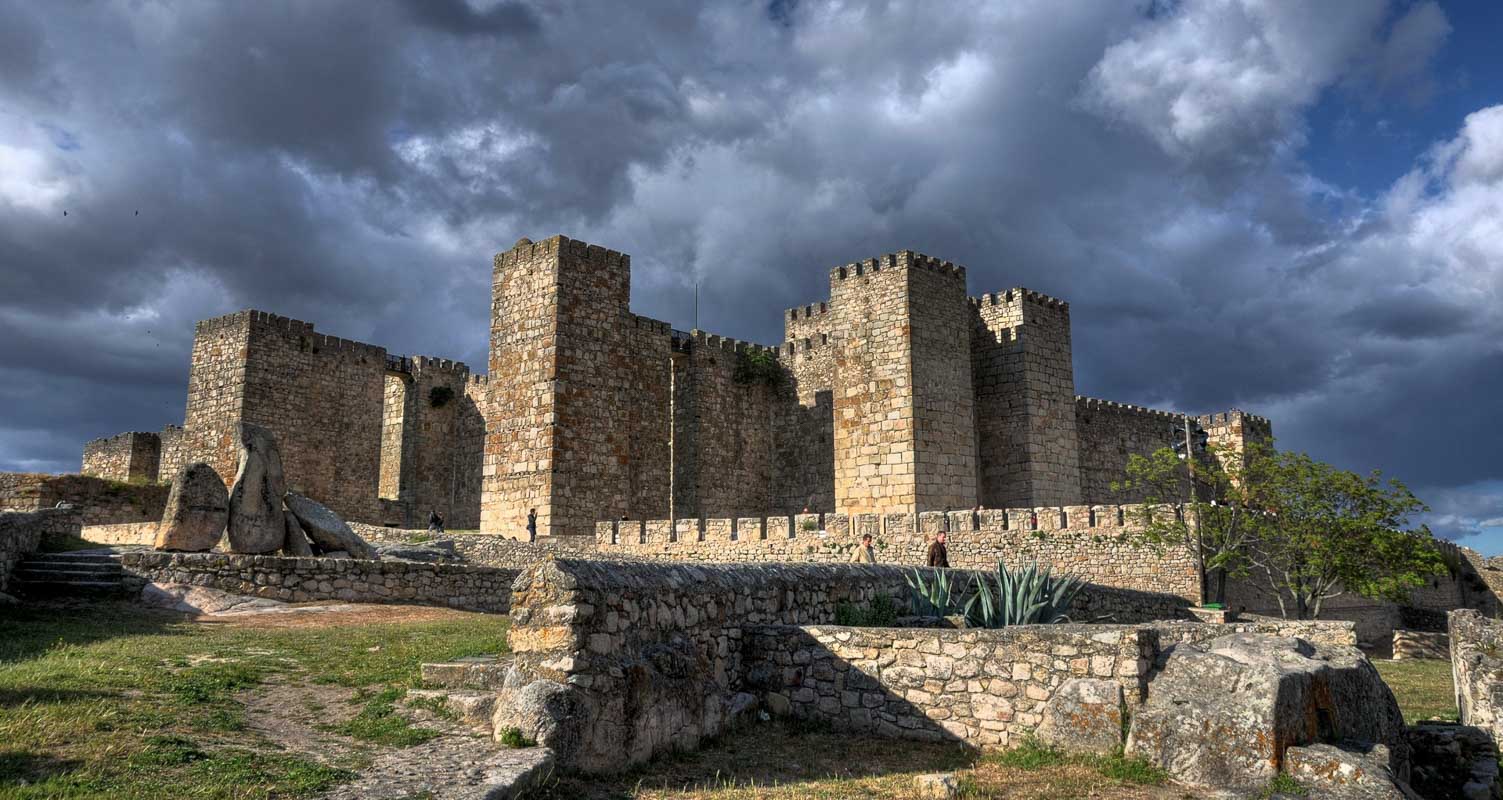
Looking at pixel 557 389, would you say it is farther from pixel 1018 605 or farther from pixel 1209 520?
pixel 1209 520

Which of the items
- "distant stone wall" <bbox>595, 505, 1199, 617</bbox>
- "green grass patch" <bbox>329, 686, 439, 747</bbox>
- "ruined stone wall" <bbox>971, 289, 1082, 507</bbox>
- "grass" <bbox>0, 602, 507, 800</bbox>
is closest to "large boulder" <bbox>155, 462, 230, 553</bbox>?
"grass" <bbox>0, 602, 507, 800</bbox>

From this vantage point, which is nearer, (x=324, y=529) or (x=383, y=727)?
(x=383, y=727)

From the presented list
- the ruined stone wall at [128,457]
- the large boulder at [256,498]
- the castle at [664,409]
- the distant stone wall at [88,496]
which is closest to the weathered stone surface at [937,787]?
the large boulder at [256,498]

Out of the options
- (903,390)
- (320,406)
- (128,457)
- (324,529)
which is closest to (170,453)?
(128,457)

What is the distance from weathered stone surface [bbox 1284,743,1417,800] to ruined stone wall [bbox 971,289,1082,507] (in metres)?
18.6

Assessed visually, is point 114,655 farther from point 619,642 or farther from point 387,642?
point 619,642

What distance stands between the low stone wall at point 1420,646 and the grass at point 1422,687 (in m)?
0.75

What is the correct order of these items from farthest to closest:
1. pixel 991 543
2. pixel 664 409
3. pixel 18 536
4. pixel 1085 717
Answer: pixel 664 409
pixel 991 543
pixel 18 536
pixel 1085 717

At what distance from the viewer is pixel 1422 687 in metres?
13.1

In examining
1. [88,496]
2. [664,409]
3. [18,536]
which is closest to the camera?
[18,536]

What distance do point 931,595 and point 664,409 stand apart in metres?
15.3

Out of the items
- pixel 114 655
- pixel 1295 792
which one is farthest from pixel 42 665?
pixel 1295 792

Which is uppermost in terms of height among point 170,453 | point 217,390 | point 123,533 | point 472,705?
point 217,390

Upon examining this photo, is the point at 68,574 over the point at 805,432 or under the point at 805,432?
under
